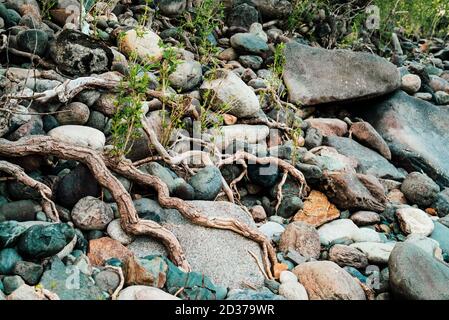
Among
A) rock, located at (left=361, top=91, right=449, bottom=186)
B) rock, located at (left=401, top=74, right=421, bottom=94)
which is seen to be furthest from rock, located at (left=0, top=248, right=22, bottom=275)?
rock, located at (left=401, top=74, right=421, bottom=94)

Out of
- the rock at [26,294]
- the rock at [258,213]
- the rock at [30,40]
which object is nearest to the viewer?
the rock at [26,294]

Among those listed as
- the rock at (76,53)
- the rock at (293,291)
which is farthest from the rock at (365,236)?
the rock at (76,53)

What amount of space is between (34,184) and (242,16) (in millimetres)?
5351

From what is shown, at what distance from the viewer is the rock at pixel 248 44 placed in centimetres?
723

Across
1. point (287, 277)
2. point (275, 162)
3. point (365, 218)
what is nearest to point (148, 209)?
point (287, 277)

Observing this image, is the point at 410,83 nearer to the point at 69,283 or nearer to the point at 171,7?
the point at 171,7

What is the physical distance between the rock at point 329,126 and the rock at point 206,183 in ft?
8.06

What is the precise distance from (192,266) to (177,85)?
8.61 feet

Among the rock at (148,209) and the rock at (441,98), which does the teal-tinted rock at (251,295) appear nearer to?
the rock at (148,209)

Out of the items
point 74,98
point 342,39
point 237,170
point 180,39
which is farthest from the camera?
point 342,39

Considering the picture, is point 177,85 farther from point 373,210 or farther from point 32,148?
point 373,210

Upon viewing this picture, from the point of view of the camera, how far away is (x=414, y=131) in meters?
7.25
